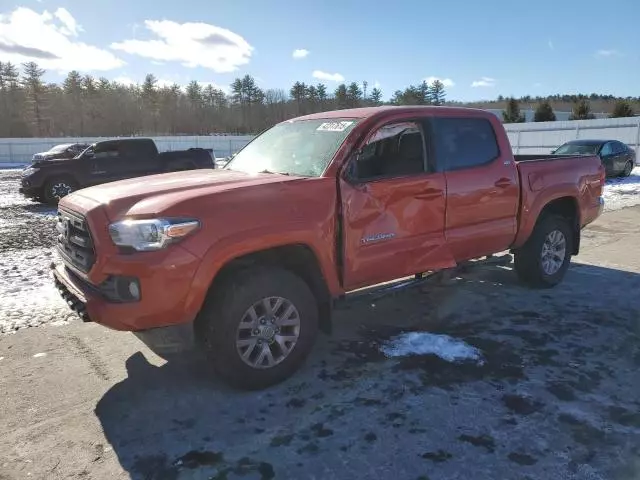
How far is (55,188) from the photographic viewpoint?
43.7ft

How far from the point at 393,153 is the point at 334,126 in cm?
69

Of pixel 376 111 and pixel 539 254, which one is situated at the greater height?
pixel 376 111

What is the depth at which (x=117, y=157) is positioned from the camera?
14.1 m

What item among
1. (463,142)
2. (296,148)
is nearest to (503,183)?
(463,142)

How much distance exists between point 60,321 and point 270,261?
8.57ft

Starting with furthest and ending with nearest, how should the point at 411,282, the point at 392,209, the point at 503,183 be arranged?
the point at 503,183, the point at 411,282, the point at 392,209

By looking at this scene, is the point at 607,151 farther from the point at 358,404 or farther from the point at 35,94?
the point at 35,94

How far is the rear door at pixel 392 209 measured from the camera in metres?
3.90

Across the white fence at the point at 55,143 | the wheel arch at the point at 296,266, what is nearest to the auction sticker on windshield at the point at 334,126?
the wheel arch at the point at 296,266

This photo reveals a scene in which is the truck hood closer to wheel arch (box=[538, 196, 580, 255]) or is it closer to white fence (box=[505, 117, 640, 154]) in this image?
wheel arch (box=[538, 196, 580, 255])

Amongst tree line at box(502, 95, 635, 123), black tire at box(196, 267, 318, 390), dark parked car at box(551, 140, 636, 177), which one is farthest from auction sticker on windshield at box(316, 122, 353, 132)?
tree line at box(502, 95, 635, 123)

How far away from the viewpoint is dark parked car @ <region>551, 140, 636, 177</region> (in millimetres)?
17953

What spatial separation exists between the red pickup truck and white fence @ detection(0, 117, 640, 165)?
23.6 m

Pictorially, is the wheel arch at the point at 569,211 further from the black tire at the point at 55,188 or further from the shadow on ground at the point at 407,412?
the black tire at the point at 55,188
